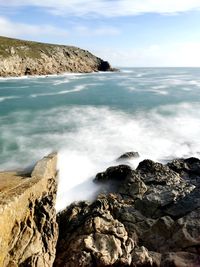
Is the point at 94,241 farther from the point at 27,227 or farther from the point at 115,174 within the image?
the point at 115,174

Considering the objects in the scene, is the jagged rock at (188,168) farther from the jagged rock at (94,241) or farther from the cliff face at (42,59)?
the cliff face at (42,59)

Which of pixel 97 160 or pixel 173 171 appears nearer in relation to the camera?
pixel 173 171

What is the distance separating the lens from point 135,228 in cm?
1667

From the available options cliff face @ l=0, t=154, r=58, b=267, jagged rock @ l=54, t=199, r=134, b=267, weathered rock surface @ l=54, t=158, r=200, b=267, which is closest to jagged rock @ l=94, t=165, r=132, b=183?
weathered rock surface @ l=54, t=158, r=200, b=267

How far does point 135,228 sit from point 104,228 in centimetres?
172

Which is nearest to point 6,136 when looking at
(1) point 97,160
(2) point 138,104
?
(1) point 97,160

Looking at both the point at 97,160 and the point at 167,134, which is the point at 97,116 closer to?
the point at 167,134

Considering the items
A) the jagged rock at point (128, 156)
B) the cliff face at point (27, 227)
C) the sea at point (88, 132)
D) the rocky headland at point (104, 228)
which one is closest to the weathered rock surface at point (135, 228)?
the rocky headland at point (104, 228)

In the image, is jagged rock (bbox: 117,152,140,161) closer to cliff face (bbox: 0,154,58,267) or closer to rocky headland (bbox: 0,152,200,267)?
rocky headland (bbox: 0,152,200,267)

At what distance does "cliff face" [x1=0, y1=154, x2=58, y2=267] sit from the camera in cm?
1399

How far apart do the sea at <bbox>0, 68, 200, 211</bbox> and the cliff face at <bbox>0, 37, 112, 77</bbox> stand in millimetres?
47648

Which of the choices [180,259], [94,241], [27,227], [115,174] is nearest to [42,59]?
[115,174]

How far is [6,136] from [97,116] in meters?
15.7

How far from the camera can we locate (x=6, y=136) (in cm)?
3469
